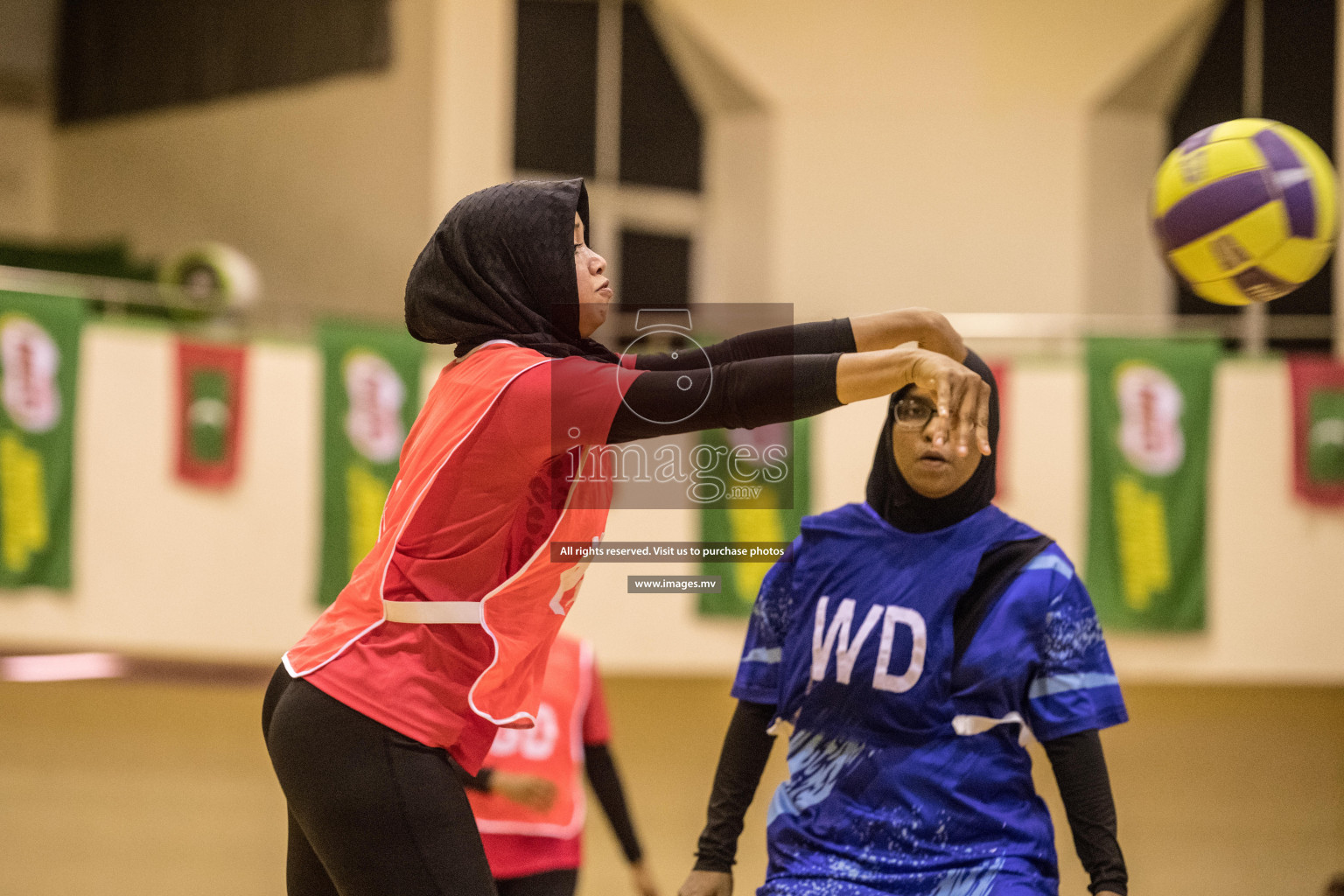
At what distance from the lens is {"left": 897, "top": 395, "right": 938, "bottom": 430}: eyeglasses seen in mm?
2566

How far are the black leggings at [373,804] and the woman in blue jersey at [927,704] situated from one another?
787 millimetres

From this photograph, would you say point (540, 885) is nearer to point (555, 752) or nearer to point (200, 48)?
point (555, 752)

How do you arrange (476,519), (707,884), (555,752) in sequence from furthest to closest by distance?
(555,752) < (707,884) < (476,519)

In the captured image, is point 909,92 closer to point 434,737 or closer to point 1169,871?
point 1169,871

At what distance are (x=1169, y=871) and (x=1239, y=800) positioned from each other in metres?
0.68

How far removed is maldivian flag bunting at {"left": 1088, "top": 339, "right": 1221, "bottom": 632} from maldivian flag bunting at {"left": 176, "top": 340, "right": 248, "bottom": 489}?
5.13 m

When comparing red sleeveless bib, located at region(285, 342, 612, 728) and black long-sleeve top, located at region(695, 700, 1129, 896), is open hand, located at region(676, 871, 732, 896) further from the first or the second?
red sleeveless bib, located at region(285, 342, 612, 728)

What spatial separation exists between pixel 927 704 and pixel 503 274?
1.15 metres

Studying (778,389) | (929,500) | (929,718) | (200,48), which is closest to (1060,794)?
(929,718)

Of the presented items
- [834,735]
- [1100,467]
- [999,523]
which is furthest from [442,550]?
[1100,467]

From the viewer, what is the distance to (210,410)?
7.59m

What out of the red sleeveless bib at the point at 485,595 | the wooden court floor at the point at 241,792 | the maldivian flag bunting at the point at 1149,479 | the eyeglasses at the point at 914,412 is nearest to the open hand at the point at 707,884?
the red sleeveless bib at the point at 485,595

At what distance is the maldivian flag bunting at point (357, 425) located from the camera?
301 inches

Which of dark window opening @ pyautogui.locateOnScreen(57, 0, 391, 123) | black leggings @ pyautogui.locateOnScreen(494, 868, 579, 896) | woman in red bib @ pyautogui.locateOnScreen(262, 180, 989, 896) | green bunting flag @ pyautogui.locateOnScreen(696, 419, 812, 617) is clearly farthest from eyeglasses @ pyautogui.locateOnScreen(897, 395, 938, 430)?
dark window opening @ pyautogui.locateOnScreen(57, 0, 391, 123)
